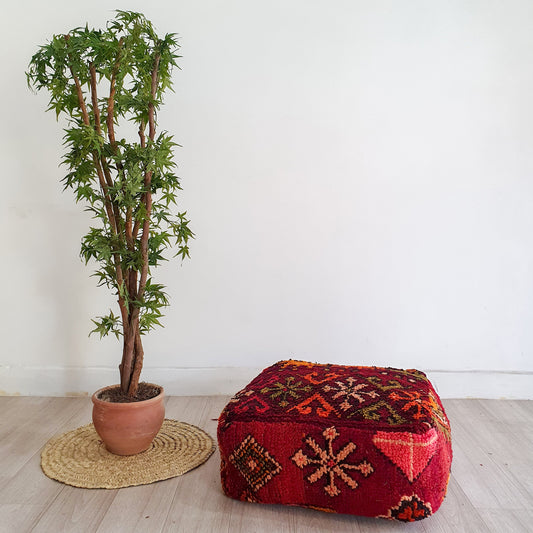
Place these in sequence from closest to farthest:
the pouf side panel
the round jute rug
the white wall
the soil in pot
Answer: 1. the pouf side panel
2. the round jute rug
3. the soil in pot
4. the white wall

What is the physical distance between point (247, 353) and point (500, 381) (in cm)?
116

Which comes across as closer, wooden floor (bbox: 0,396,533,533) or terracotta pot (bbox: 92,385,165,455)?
wooden floor (bbox: 0,396,533,533)

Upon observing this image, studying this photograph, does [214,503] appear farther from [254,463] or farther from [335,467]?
[335,467]

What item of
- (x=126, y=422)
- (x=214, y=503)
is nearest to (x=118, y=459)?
(x=126, y=422)

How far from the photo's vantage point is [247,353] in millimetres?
2490

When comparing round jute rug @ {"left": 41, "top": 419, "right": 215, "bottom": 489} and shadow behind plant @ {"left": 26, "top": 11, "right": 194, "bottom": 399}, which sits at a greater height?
shadow behind plant @ {"left": 26, "top": 11, "right": 194, "bottom": 399}

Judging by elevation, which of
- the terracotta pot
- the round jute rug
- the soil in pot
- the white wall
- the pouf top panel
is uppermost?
the white wall

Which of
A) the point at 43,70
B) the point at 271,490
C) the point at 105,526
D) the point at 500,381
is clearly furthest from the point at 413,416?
the point at 43,70

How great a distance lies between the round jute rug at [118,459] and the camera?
1.67 m

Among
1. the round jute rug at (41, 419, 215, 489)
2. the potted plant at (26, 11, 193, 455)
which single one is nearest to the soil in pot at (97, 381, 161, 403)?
the potted plant at (26, 11, 193, 455)

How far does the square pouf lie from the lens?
1.39 meters

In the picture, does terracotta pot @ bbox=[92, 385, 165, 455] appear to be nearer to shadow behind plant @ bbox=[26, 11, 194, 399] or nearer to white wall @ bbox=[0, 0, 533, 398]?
shadow behind plant @ bbox=[26, 11, 194, 399]

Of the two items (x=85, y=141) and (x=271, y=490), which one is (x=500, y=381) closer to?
(x=271, y=490)

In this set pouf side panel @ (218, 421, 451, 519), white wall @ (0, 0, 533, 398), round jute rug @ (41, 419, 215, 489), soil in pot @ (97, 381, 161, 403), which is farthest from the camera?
white wall @ (0, 0, 533, 398)
